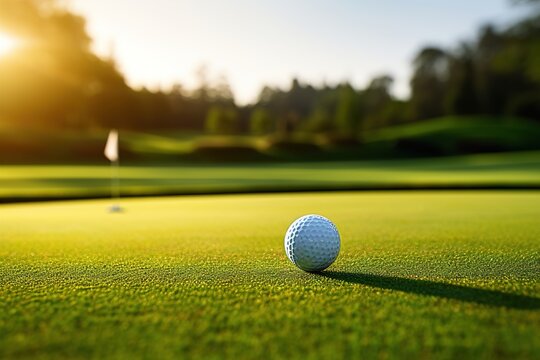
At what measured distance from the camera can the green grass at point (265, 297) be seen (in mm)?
2273

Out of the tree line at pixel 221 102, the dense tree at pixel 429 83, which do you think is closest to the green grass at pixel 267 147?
the tree line at pixel 221 102

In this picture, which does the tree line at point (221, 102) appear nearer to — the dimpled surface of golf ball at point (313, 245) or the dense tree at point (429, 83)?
the dense tree at point (429, 83)

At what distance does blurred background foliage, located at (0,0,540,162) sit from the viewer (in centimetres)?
4419

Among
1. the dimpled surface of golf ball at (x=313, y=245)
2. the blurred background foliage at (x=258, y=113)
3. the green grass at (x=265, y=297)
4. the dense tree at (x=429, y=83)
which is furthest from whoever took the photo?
the dense tree at (x=429, y=83)

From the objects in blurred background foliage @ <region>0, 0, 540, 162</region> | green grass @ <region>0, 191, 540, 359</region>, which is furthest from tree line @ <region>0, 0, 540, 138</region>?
green grass @ <region>0, 191, 540, 359</region>

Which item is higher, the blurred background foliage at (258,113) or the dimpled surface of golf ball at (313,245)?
the blurred background foliage at (258,113)

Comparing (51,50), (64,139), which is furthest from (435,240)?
(51,50)

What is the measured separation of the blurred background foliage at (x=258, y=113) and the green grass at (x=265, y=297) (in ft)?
121

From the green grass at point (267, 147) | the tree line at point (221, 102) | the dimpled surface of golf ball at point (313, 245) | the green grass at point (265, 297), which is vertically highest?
the tree line at point (221, 102)

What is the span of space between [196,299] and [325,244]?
114 cm

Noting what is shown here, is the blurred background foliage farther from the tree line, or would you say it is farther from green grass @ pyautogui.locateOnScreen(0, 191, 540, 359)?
green grass @ pyautogui.locateOnScreen(0, 191, 540, 359)

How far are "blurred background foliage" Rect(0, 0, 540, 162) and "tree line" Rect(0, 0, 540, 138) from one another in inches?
5.3

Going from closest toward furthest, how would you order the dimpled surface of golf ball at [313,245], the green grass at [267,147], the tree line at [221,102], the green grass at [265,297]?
1. the green grass at [265,297]
2. the dimpled surface of golf ball at [313,245]
3. the green grass at [267,147]
4. the tree line at [221,102]

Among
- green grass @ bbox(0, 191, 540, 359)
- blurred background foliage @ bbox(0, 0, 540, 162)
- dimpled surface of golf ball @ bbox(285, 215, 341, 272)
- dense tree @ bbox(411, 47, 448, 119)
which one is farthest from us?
dense tree @ bbox(411, 47, 448, 119)
